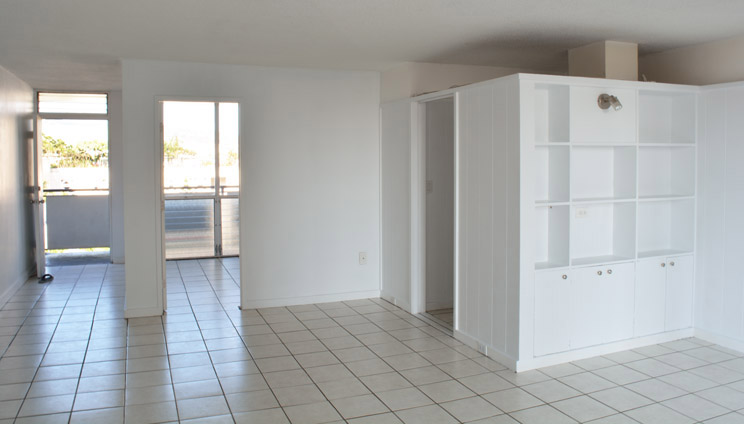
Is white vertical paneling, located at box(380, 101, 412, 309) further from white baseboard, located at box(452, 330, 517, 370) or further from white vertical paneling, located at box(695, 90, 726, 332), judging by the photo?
white vertical paneling, located at box(695, 90, 726, 332)

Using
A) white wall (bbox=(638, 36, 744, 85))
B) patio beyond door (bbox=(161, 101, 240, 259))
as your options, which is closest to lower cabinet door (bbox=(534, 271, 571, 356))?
white wall (bbox=(638, 36, 744, 85))

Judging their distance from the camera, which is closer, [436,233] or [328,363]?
[328,363]

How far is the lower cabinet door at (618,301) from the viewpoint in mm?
4145

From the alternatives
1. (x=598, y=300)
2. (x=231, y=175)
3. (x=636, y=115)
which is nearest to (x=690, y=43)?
(x=636, y=115)

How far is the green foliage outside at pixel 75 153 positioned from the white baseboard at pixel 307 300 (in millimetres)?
4316

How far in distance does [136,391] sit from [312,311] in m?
2.10

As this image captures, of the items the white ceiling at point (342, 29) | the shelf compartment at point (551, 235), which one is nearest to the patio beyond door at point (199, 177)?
the white ceiling at point (342, 29)

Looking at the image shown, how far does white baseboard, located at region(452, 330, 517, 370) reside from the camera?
3.87 metres

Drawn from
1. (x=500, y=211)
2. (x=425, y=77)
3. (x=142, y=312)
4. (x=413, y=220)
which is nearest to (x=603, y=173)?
(x=500, y=211)

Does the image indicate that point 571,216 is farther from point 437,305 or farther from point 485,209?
point 437,305

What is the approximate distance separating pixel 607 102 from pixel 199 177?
618 centimetres

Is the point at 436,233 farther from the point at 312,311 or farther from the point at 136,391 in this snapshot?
the point at 136,391

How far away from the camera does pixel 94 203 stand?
8.38 metres

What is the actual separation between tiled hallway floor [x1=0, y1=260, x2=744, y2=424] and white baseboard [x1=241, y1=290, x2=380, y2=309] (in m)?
0.26
